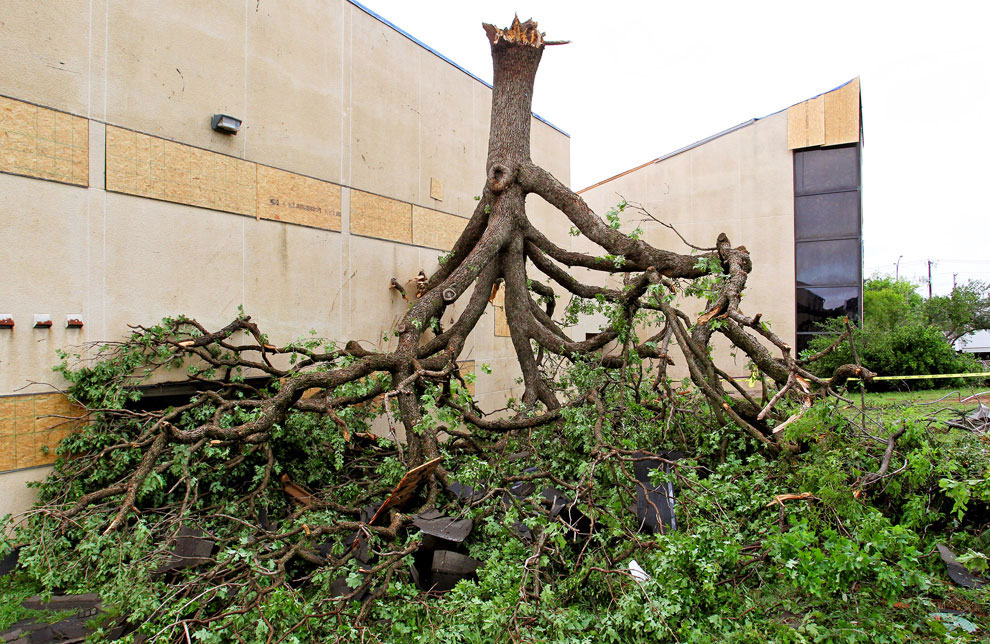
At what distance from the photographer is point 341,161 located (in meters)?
6.92

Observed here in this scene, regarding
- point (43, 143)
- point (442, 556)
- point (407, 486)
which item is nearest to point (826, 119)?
point (407, 486)

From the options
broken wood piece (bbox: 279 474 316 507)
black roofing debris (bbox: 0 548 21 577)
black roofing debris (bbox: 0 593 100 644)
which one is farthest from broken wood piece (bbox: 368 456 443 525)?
black roofing debris (bbox: 0 548 21 577)

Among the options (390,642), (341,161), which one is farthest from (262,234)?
(390,642)

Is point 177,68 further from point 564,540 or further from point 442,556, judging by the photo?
point 564,540

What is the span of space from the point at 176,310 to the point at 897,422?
643 centimetres

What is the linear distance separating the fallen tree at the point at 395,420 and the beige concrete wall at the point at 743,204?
8366 millimetres

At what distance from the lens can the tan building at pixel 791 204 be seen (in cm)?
1370

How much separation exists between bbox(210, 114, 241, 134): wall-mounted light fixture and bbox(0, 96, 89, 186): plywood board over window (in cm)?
114

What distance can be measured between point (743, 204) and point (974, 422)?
36.0 feet

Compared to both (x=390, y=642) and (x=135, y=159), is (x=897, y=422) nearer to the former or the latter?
(x=390, y=642)

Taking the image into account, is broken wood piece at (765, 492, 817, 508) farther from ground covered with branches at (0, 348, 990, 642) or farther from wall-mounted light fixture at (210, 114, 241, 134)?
wall-mounted light fixture at (210, 114, 241, 134)

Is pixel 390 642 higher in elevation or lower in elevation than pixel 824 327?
lower

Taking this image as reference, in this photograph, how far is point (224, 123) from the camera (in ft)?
18.0

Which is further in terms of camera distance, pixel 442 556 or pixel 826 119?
pixel 826 119
